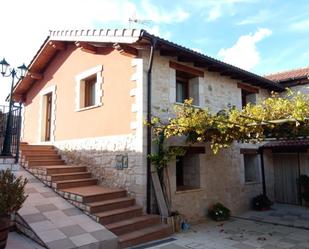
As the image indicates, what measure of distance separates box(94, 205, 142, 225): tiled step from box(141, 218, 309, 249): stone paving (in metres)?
1.02

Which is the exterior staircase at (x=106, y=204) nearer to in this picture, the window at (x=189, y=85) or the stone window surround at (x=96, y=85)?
the stone window surround at (x=96, y=85)

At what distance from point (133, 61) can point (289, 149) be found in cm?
824

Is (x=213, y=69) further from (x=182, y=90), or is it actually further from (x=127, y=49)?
(x=127, y=49)

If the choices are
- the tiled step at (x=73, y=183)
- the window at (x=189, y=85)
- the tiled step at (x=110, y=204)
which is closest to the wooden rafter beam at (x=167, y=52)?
the window at (x=189, y=85)

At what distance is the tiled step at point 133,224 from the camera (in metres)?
6.59

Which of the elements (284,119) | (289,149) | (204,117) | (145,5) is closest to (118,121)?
(204,117)

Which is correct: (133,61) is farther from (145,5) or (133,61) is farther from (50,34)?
(50,34)

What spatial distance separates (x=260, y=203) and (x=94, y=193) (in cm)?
705

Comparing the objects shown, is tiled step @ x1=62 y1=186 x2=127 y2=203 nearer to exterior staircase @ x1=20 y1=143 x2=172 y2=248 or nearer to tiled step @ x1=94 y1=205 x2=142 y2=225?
exterior staircase @ x1=20 y1=143 x2=172 y2=248

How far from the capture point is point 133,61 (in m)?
8.47

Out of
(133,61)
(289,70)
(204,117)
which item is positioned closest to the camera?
(204,117)

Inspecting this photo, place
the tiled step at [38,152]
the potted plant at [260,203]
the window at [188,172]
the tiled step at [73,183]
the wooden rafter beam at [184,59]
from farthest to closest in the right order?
the potted plant at [260,203]
the tiled step at [38,152]
the window at [188,172]
the wooden rafter beam at [184,59]
the tiled step at [73,183]

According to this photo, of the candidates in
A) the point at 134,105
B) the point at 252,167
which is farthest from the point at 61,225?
the point at 252,167

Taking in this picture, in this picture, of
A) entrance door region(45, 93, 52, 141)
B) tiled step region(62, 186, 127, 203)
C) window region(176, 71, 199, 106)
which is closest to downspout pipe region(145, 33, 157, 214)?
tiled step region(62, 186, 127, 203)
